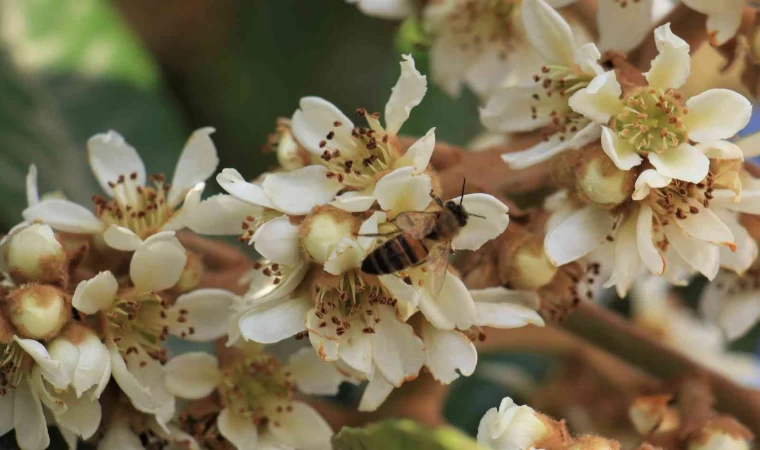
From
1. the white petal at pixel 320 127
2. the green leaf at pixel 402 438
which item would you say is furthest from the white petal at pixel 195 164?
the green leaf at pixel 402 438

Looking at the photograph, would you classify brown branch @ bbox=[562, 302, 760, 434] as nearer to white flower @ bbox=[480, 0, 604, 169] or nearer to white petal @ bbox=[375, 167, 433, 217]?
white flower @ bbox=[480, 0, 604, 169]

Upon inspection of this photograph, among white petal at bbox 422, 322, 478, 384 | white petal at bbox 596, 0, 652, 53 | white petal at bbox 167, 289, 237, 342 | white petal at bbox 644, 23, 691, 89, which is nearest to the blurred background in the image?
white petal at bbox 596, 0, 652, 53

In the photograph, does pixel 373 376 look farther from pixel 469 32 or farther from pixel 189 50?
pixel 189 50

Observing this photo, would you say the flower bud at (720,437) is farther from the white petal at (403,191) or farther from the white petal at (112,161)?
the white petal at (112,161)

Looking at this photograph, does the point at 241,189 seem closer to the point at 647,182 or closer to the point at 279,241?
the point at 279,241

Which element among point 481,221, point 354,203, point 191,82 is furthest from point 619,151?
point 191,82

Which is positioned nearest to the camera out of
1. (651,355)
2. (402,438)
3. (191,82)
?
(402,438)
